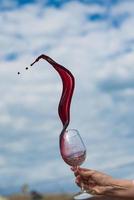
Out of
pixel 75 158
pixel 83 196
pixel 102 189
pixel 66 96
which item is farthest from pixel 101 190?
pixel 66 96

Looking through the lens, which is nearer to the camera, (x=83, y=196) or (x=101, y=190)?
(x=101, y=190)

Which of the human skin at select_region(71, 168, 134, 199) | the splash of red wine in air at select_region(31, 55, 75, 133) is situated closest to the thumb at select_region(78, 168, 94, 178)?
the human skin at select_region(71, 168, 134, 199)

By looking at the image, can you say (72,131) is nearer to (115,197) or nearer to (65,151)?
(65,151)

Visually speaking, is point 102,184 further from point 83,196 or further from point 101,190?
point 83,196

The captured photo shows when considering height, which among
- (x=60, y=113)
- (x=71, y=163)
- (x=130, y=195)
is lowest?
(x=130, y=195)

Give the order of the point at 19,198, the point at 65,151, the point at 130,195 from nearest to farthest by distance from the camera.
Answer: the point at 130,195 → the point at 65,151 → the point at 19,198

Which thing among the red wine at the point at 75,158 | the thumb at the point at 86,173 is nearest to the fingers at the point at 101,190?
the thumb at the point at 86,173

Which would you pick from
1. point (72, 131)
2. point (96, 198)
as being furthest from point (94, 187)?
point (72, 131)
